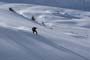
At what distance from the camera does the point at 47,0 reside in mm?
136125

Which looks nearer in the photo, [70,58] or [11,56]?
[11,56]

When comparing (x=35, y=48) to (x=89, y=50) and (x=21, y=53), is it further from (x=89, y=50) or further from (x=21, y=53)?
(x=89, y=50)

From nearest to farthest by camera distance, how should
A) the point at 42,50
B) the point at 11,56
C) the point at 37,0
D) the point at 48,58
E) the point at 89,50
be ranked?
the point at 11,56
the point at 48,58
the point at 42,50
the point at 89,50
the point at 37,0

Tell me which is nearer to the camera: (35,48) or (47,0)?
(35,48)

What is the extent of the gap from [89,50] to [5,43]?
6856mm

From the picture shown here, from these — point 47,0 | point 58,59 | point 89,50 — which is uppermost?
point 58,59

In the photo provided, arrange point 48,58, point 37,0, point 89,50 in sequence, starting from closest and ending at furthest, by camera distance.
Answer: point 48,58
point 89,50
point 37,0

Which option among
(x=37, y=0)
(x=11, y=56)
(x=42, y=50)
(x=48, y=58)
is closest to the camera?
(x=11, y=56)

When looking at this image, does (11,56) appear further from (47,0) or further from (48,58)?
(47,0)

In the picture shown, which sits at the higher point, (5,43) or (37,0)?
(5,43)

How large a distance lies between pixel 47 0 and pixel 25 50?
122041 mm

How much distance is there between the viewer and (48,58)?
14766 millimetres

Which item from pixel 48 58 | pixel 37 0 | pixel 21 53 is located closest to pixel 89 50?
pixel 48 58

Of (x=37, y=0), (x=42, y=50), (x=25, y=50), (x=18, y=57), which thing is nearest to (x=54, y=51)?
(x=42, y=50)
